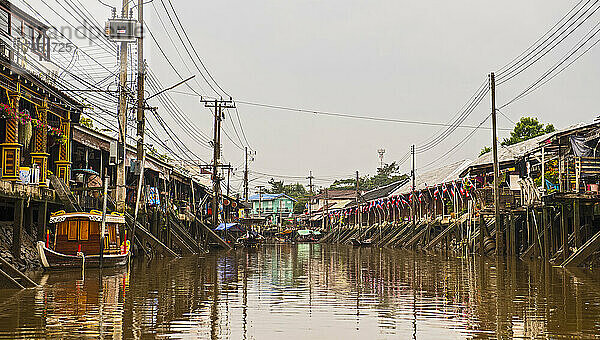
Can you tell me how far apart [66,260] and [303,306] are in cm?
1167

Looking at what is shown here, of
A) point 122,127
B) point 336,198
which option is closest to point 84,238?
point 122,127

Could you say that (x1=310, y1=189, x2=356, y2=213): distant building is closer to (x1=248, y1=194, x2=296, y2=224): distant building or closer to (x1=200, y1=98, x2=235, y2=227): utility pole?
(x1=248, y1=194, x2=296, y2=224): distant building

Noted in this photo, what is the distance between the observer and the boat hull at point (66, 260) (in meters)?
22.4

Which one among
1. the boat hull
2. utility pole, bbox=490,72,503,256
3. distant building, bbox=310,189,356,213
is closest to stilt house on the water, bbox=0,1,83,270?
the boat hull

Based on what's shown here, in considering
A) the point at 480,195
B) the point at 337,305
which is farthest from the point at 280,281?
the point at 480,195

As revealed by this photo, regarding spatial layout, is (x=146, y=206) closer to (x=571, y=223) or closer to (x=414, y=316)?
(x=571, y=223)

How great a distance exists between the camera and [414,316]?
12.5 m

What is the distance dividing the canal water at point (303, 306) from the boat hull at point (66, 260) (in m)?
0.52

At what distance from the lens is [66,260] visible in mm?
22875

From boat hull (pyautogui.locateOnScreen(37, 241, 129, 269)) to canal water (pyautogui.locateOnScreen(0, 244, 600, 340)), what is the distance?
0.52 meters

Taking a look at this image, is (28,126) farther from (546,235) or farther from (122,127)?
(546,235)

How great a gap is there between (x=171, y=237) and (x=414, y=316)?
1013 inches

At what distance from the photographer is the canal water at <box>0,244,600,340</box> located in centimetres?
1062

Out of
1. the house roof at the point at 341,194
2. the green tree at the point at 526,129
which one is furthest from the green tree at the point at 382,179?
the green tree at the point at 526,129
